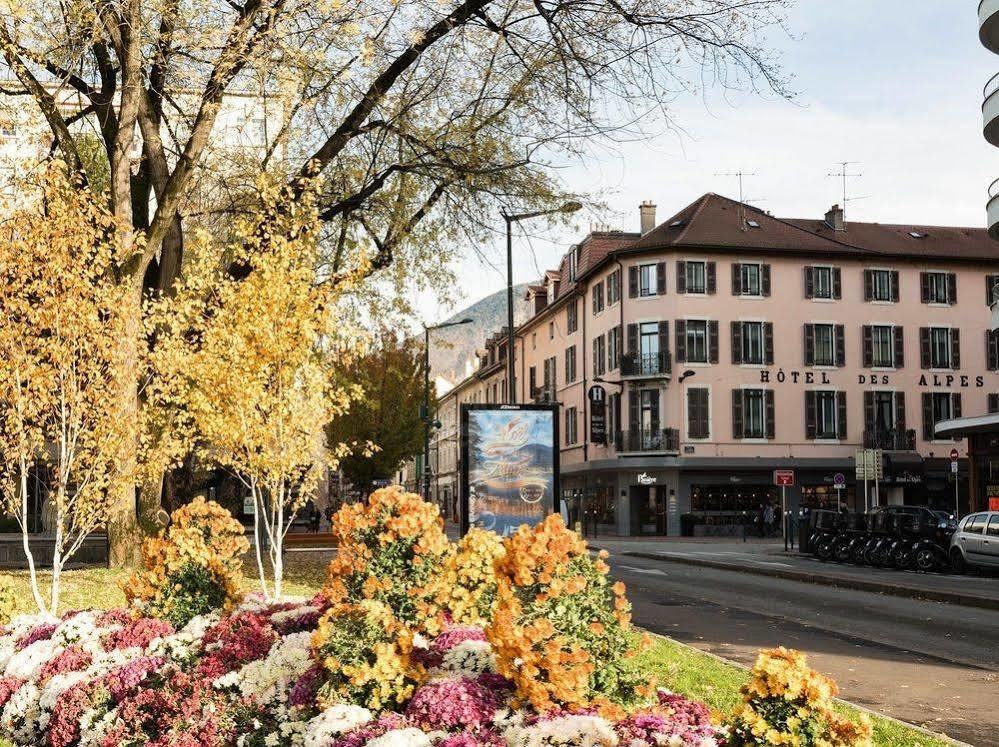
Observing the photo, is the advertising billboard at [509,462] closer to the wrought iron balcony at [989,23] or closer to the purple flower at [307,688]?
the purple flower at [307,688]

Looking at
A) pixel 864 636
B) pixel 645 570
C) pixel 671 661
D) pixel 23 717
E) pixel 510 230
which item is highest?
pixel 510 230

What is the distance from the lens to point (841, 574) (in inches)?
1014

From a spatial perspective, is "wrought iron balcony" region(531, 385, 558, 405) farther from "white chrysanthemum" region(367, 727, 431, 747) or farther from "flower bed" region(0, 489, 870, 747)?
"white chrysanthemum" region(367, 727, 431, 747)

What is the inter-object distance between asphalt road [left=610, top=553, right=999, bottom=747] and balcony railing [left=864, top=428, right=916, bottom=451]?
31500 mm

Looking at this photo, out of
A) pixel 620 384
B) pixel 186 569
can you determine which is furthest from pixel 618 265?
pixel 186 569

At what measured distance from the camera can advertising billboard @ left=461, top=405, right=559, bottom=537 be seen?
18406 millimetres

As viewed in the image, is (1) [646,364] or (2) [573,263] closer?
(1) [646,364]

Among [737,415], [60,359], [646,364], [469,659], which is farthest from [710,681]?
[737,415]

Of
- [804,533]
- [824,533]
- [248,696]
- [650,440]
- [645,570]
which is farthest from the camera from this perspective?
[650,440]

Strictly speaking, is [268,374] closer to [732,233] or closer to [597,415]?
[597,415]

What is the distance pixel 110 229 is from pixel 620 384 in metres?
39.4

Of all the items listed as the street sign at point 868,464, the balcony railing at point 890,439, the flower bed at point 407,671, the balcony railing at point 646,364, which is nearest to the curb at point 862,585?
the street sign at point 868,464

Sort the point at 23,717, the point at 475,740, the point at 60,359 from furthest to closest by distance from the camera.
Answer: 1. the point at 60,359
2. the point at 23,717
3. the point at 475,740

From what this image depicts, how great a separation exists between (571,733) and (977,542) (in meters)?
23.1
